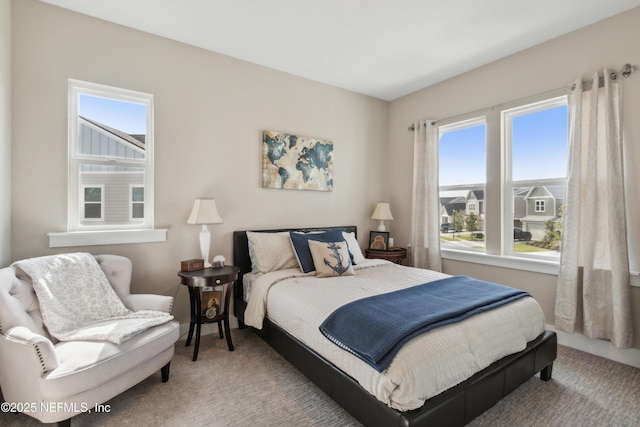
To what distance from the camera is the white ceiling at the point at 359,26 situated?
2.44 meters

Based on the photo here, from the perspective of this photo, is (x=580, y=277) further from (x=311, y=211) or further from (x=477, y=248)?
(x=311, y=211)

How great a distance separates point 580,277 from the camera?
2.73 metres

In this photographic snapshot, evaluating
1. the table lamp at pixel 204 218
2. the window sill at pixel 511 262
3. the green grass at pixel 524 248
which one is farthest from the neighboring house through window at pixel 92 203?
the green grass at pixel 524 248

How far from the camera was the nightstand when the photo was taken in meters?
2.54

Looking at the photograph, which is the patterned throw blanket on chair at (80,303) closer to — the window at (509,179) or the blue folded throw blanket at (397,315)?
the blue folded throw blanket at (397,315)

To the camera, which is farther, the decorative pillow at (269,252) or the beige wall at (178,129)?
the decorative pillow at (269,252)

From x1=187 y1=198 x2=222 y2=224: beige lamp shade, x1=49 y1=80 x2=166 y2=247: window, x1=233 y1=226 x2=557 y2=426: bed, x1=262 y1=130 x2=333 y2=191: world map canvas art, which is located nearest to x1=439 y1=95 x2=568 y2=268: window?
x1=233 y1=226 x2=557 y2=426: bed

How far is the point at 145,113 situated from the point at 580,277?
4254mm

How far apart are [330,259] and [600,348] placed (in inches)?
96.6

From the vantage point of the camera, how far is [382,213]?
4215mm

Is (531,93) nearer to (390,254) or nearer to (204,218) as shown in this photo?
(390,254)

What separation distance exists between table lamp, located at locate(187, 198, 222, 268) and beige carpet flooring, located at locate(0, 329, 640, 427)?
3.08 feet

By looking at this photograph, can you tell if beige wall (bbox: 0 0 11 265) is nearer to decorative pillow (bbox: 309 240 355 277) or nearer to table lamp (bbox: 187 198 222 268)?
table lamp (bbox: 187 198 222 268)

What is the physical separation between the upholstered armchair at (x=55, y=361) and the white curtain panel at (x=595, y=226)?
334 cm
